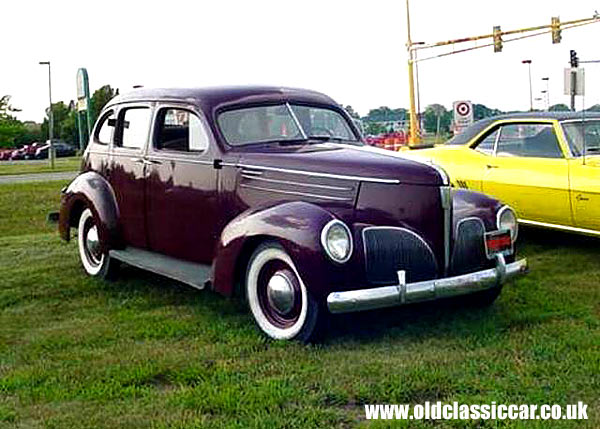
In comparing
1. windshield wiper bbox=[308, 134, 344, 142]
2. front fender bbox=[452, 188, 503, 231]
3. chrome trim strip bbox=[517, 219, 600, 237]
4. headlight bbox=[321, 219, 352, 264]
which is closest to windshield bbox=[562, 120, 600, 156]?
chrome trim strip bbox=[517, 219, 600, 237]

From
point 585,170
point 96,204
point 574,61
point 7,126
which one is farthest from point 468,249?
point 7,126

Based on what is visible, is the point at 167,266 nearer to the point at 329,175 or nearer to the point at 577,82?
the point at 329,175

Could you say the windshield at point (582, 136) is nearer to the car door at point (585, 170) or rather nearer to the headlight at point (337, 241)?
the car door at point (585, 170)

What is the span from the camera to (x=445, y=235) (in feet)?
17.1

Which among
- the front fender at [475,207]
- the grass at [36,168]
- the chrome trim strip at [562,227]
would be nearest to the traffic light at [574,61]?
the chrome trim strip at [562,227]

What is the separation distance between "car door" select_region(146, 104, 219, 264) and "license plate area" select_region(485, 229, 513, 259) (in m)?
1.99

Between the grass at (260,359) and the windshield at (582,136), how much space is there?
4.81 ft

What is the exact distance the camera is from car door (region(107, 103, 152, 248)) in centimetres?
660

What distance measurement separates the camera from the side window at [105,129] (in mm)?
7297

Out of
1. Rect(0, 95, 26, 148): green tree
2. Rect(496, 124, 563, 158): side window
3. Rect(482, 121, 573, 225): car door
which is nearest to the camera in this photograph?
Rect(482, 121, 573, 225): car door

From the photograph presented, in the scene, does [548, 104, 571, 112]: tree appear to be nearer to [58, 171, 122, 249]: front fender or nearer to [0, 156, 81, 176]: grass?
[58, 171, 122, 249]: front fender

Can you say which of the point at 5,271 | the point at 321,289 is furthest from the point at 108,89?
the point at 321,289

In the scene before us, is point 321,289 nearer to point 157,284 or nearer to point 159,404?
point 159,404

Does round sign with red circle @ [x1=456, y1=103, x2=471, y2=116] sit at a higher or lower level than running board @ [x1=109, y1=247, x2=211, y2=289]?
higher
